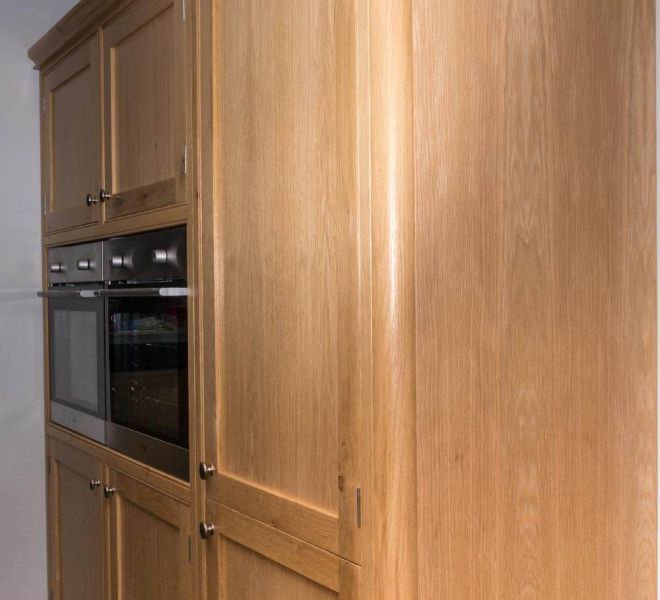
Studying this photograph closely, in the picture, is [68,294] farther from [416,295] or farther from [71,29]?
[416,295]

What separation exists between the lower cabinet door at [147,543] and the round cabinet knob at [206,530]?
108 millimetres

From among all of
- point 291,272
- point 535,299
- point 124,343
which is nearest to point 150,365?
point 124,343

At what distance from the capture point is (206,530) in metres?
1.51

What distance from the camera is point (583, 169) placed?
1.33 metres

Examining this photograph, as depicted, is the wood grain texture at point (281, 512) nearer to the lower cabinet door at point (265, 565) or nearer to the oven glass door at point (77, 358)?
the lower cabinet door at point (265, 565)

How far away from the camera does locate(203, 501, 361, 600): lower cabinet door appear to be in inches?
47.2

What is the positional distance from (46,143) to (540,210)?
5.38ft

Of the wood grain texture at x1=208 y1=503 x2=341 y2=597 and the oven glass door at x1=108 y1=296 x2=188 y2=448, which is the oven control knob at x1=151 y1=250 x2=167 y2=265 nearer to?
the oven glass door at x1=108 y1=296 x2=188 y2=448

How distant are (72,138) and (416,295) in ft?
4.72

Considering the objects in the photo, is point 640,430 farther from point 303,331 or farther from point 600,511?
point 303,331

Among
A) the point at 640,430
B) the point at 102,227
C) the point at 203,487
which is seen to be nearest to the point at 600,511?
the point at 640,430

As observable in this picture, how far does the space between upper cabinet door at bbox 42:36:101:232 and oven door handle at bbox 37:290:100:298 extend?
187 mm

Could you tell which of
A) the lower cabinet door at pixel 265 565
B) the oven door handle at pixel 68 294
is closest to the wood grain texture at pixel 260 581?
the lower cabinet door at pixel 265 565

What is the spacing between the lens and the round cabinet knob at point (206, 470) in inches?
58.9
